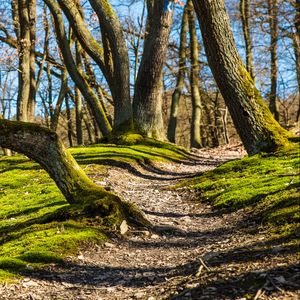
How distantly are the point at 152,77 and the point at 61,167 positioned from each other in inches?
437

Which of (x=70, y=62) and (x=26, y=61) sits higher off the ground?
(x=26, y=61)

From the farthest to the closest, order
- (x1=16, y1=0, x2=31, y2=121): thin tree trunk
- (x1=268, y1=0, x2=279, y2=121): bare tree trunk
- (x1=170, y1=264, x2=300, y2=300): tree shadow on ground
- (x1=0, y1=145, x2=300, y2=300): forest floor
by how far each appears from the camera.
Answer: (x1=268, y1=0, x2=279, y2=121): bare tree trunk
(x1=16, y1=0, x2=31, y2=121): thin tree trunk
(x1=0, y1=145, x2=300, y2=300): forest floor
(x1=170, y1=264, x2=300, y2=300): tree shadow on ground

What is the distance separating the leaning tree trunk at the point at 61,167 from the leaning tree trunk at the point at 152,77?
10470 millimetres

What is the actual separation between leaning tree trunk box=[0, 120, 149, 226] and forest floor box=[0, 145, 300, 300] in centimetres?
45

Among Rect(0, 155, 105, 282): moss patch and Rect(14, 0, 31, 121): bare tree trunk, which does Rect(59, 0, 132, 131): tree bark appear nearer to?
Rect(14, 0, 31, 121): bare tree trunk

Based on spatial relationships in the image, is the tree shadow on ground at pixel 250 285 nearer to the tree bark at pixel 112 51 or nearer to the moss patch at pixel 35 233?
the moss patch at pixel 35 233

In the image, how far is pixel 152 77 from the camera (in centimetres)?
1688

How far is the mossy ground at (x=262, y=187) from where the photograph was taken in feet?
18.0

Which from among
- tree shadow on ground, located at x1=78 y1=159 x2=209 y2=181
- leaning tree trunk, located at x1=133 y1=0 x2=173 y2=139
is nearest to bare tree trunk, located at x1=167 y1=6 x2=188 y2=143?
leaning tree trunk, located at x1=133 y1=0 x2=173 y2=139

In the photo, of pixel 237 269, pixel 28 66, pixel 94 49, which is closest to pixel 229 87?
pixel 237 269

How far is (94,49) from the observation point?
17.6m

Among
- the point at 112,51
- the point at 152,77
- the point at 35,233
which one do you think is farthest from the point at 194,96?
the point at 35,233

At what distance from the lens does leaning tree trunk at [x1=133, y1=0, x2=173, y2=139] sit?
16797mm

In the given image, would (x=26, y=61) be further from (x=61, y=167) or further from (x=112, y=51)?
(x=61, y=167)
